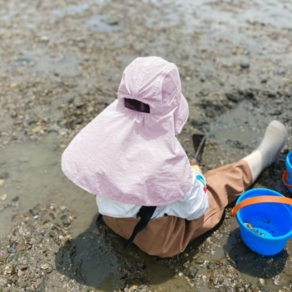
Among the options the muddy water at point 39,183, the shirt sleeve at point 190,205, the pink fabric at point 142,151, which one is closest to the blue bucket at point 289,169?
the shirt sleeve at point 190,205

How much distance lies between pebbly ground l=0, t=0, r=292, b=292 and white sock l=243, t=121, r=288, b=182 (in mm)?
149

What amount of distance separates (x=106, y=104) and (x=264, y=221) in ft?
7.97

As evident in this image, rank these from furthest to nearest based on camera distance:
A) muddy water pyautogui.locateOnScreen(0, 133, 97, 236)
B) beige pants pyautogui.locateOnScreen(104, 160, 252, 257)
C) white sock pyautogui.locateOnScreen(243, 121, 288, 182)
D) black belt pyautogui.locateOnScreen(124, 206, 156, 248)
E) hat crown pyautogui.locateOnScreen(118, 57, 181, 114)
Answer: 1. white sock pyautogui.locateOnScreen(243, 121, 288, 182)
2. muddy water pyautogui.locateOnScreen(0, 133, 97, 236)
3. beige pants pyautogui.locateOnScreen(104, 160, 252, 257)
4. black belt pyautogui.locateOnScreen(124, 206, 156, 248)
5. hat crown pyautogui.locateOnScreen(118, 57, 181, 114)

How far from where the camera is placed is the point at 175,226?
2.35 meters

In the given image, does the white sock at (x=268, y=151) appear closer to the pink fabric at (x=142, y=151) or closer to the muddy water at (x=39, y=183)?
the pink fabric at (x=142, y=151)

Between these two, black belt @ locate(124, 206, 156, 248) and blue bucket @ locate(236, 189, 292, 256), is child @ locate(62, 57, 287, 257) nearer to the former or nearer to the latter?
black belt @ locate(124, 206, 156, 248)

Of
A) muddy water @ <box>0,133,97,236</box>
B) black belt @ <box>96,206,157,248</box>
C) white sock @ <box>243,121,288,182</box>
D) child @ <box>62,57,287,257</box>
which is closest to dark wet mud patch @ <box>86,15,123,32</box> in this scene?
muddy water @ <box>0,133,97,236</box>

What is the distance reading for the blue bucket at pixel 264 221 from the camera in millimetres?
2334

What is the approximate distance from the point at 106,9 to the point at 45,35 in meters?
1.86

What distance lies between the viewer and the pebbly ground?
238 centimetres

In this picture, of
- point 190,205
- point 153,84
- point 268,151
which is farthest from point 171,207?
point 268,151

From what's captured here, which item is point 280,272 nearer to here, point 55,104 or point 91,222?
point 91,222

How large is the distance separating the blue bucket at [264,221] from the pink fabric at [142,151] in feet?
2.42

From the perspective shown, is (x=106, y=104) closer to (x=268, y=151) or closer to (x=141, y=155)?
(x=268, y=151)
